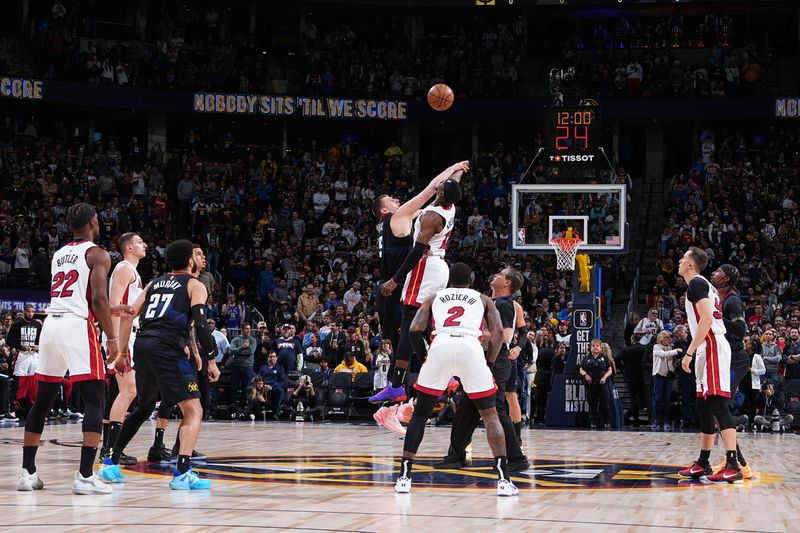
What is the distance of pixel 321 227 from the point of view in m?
30.2

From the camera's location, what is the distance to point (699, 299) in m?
10.1

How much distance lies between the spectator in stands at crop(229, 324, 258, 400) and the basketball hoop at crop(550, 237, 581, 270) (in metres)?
6.06

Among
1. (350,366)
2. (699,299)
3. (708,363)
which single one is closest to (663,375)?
(350,366)

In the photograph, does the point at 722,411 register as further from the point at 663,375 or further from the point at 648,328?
the point at 648,328

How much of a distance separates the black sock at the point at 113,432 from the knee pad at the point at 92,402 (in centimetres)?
181

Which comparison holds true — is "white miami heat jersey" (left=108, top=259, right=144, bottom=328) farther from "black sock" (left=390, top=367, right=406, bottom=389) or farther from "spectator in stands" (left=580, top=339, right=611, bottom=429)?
"spectator in stands" (left=580, top=339, right=611, bottom=429)

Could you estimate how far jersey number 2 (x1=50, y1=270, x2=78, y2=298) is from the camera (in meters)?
8.59

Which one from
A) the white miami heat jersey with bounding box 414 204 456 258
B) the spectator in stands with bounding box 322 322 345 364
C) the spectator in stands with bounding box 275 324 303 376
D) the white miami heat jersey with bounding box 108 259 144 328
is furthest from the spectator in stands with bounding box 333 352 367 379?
the white miami heat jersey with bounding box 414 204 456 258

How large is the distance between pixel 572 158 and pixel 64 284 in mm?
14071

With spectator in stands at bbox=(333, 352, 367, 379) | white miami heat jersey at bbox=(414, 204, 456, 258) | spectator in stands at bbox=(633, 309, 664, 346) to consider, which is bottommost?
spectator in stands at bbox=(333, 352, 367, 379)

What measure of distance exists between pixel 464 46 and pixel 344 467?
25424 millimetres

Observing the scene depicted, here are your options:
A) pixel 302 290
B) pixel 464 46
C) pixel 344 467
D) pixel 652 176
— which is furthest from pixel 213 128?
pixel 344 467

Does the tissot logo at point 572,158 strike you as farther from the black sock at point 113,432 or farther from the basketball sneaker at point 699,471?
the black sock at point 113,432

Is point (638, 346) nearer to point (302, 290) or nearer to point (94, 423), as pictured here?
point (302, 290)
